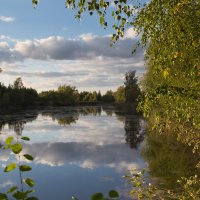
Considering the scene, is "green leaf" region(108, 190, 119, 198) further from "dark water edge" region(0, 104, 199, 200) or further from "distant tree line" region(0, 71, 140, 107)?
"distant tree line" region(0, 71, 140, 107)

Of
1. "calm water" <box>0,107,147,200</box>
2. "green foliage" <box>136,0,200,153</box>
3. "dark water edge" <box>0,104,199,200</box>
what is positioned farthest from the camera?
"dark water edge" <box>0,104,199,200</box>

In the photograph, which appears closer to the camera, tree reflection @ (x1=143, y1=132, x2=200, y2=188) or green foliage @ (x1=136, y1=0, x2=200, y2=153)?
green foliage @ (x1=136, y1=0, x2=200, y2=153)

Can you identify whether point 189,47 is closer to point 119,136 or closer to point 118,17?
point 118,17

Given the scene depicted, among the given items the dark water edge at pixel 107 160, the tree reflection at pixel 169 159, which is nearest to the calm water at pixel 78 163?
the dark water edge at pixel 107 160

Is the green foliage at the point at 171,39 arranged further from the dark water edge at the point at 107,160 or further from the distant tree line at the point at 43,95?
the distant tree line at the point at 43,95

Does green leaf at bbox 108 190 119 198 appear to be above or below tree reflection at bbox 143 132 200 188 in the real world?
above

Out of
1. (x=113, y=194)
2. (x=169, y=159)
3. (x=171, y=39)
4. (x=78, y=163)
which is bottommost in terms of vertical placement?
(x=78, y=163)

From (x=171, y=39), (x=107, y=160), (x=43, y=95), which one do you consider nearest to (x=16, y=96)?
(x=43, y=95)

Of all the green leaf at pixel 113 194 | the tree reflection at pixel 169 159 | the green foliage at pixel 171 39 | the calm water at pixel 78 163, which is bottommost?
the calm water at pixel 78 163

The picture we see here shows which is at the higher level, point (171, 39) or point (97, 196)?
point (171, 39)

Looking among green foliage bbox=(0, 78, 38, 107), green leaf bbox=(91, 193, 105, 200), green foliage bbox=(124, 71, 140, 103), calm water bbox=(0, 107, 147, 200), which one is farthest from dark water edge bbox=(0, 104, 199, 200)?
green foliage bbox=(124, 71, 140, 103)

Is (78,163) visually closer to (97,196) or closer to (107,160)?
(107,160)

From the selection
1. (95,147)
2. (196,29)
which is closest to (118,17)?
(196,29)

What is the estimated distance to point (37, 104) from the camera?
12062 cm
